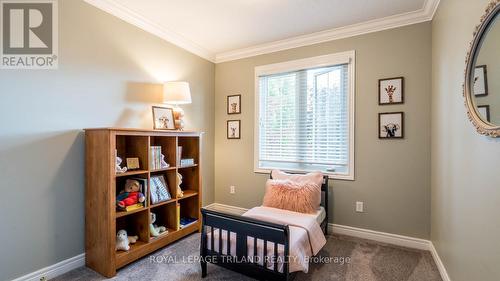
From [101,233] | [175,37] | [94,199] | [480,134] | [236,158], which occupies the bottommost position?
[101,233]

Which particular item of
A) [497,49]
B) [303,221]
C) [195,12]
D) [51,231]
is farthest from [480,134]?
[51,231]

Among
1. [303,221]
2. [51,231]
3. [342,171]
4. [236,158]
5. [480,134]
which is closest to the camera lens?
[480,134]

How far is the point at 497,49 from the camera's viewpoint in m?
1.13

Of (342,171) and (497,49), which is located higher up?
(497,49)

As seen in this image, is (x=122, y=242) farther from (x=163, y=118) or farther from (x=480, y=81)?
(x=480, y=81)

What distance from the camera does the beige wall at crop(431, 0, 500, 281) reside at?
123 cm

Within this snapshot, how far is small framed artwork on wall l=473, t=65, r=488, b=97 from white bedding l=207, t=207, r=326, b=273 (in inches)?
59.2

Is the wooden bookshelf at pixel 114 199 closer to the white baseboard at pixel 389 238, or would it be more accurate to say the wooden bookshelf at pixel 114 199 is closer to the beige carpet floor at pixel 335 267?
the beige carpet floor at pixel 335 267

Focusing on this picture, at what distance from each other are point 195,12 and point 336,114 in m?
2.03

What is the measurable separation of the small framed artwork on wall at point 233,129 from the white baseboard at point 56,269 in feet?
7.47

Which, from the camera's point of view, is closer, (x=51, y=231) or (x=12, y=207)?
(x=12, y=207)

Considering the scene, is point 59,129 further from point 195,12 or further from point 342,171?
point 342,171

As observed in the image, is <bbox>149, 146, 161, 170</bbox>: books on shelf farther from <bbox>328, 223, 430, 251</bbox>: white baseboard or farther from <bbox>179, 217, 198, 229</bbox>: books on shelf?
<bbox>328, 223, 430, 251</bbox>: white baseboard

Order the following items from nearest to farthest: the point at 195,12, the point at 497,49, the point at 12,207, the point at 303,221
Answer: the point at 497,49, the point at 12,207, the point at 303,221, the point at 195,12
